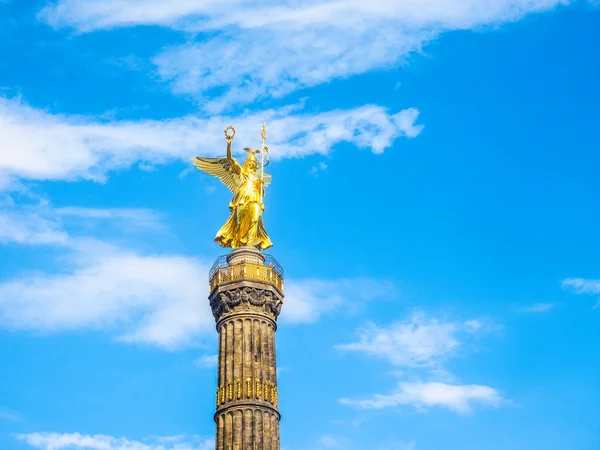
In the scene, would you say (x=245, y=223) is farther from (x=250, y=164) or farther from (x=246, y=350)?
(x=246, y=350)

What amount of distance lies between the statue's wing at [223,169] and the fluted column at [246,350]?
485 cm

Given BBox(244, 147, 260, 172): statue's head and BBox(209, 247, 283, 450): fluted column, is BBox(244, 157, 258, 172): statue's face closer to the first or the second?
BBox(244, 147, 260, 172): statue's head

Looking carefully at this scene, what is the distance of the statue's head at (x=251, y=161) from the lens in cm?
6162

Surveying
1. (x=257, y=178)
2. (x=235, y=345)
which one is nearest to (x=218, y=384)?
(x=235, y=345)

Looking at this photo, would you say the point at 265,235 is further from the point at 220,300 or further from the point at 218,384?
the point at 218,384

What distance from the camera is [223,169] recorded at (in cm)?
6225

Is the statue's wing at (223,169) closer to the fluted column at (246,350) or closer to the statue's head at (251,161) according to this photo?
the statue's head at (251,161)

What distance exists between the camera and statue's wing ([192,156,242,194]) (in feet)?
202

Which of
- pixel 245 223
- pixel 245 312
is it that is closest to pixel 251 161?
pixel 245 223

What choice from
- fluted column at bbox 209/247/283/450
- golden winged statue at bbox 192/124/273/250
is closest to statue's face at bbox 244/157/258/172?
golden winged statue at bbox 192/124/273/250

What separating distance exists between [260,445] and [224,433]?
220 cm

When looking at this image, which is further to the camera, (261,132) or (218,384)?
(261,132)

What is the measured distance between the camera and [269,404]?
53750 millimetres

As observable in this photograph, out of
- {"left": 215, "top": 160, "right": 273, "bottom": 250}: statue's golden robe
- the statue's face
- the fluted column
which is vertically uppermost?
the statue's face
